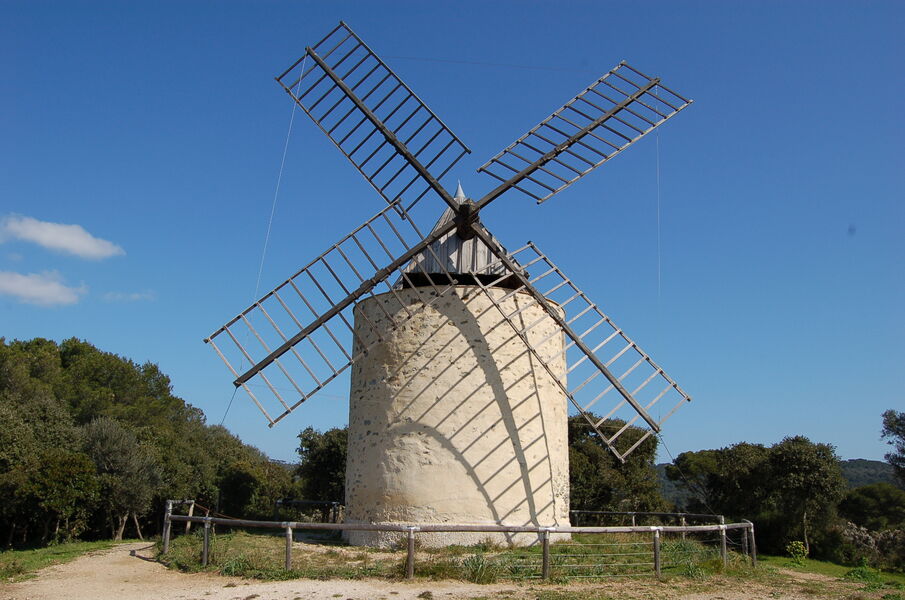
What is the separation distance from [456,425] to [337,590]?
4484 millimetres

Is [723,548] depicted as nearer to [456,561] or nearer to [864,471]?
[456,561]

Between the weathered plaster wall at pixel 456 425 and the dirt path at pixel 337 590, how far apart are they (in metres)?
3.47

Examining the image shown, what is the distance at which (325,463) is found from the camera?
76.1 ft

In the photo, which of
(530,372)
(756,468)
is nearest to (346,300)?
(530,372)

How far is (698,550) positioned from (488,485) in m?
3.30

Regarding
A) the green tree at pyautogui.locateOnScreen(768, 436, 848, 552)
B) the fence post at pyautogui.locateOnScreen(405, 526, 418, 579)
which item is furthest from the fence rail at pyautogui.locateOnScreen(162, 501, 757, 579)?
the green tree at pyautogui.locateOnScreen(768, 436, 848, 552)

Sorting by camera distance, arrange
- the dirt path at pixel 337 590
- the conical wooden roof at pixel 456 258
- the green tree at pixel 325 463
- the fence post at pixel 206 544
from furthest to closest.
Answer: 1. the green tree at pixel 325 463
2. the conical wooden roof at pixel 456 258
3. the fence post at pixel 206 544
4. the dirt path at pixel 337 590

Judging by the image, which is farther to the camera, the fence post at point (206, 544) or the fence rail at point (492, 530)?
the fence post at point (206, 544)

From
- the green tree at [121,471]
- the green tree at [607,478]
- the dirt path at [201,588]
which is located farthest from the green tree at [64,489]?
the green tree at [607,478]

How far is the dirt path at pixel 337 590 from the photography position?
7.29m

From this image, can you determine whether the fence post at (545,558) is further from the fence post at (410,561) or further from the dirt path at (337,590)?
the fence post at (410,561)

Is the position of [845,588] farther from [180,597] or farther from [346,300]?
[346,300]

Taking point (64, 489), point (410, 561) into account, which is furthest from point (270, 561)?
point (64, 489)

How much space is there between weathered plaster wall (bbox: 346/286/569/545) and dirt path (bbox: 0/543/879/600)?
347 cm
